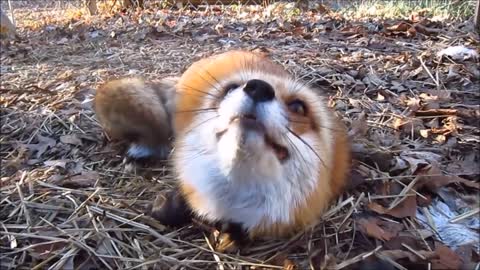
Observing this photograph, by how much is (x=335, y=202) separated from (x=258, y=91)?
866 mm

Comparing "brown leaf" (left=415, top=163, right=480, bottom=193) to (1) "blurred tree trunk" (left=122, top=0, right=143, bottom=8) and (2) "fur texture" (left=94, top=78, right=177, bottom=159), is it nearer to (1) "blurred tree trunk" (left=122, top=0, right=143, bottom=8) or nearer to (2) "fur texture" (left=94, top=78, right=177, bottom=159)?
(2) "fur texture" (left=94, top=78, right=177, bottom=159)

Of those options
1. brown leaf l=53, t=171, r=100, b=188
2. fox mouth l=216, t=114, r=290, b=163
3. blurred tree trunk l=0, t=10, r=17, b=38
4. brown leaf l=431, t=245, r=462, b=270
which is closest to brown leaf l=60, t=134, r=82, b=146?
brown leaf l=53, t=171, r=100, b=188

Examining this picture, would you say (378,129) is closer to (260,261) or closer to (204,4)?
(260,261)

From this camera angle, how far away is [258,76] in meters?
2.44

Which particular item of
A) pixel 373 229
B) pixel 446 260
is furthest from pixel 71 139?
pixel 446 260

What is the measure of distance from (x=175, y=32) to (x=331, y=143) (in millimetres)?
5055

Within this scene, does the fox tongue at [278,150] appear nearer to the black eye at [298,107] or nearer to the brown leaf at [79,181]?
the black eye at [298,107]

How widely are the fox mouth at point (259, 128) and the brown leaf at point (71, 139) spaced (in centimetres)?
166

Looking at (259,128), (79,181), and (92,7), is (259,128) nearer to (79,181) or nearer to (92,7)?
(79,181)

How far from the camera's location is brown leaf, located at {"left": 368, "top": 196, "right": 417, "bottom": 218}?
2.51 m

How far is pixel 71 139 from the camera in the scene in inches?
138

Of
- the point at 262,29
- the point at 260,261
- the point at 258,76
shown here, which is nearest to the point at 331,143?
the point at 258,76

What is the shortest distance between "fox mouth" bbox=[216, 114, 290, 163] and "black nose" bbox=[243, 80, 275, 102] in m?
0.07

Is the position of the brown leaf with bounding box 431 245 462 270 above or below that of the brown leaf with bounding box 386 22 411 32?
above
